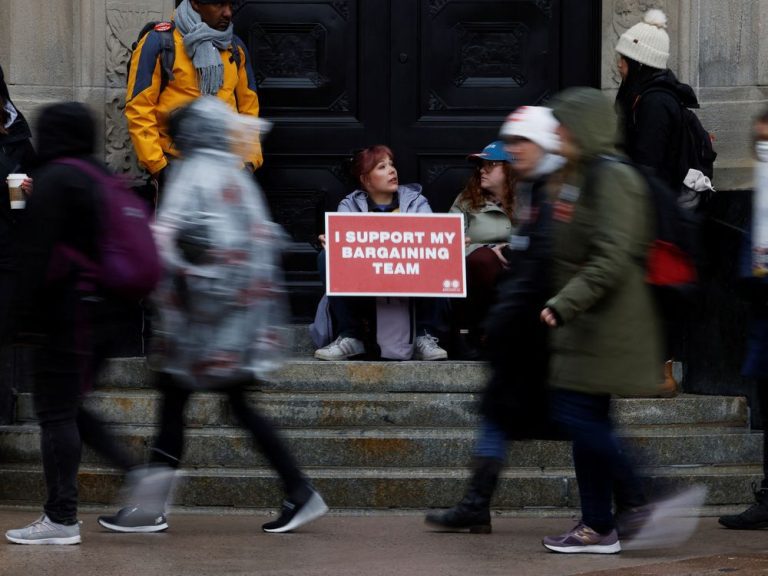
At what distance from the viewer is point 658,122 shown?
866 centimetres

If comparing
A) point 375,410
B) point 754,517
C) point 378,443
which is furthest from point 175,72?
point 754,517

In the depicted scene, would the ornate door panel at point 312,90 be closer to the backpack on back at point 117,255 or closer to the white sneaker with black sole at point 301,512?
the white sneaker with black sole at point 301,512

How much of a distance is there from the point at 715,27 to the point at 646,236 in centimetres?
403

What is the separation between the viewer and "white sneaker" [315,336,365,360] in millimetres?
9117

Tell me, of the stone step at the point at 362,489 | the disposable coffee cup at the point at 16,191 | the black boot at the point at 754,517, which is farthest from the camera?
the disposable coffee cup at the point at 16,191

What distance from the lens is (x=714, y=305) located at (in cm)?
904

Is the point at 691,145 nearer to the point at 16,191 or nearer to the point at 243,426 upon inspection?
the point at 243,426

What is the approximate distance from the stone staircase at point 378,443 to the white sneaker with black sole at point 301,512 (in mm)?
812

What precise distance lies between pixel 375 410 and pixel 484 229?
1.51 m

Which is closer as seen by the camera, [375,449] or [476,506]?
[476,506]

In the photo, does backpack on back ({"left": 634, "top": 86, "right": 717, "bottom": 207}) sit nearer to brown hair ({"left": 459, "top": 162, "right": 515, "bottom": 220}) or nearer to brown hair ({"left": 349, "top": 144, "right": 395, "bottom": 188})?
brown hair ({"left": 459, "top": 162, "right": 515, "bottom": 220})

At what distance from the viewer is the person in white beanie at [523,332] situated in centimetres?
665

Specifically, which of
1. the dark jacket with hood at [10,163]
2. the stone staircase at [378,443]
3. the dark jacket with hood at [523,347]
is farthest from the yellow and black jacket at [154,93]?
the dark jacket with hood at [523,347]

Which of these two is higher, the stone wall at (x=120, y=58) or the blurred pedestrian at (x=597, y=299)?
the stone wall at (x=120, y=58)
